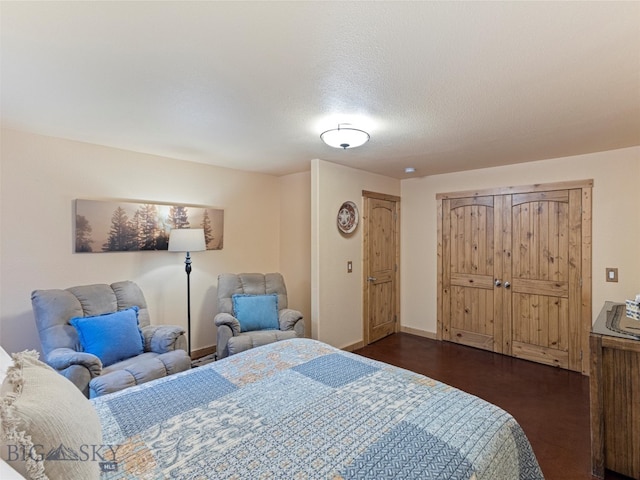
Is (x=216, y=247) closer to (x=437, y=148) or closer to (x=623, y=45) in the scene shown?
(x=437, y=148)

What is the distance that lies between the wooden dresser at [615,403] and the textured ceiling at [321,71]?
60.9 inches

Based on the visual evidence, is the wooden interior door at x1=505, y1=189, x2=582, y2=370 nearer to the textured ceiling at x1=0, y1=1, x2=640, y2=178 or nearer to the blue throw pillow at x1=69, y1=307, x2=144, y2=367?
the textured ceiling at x1=0, y1=1, x2=640, y2=178

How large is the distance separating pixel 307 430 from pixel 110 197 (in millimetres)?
3036

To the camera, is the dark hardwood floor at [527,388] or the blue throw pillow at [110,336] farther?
the blue throw pillow at [110,336]

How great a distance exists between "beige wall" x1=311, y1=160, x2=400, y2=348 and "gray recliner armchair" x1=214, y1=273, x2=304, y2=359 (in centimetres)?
36

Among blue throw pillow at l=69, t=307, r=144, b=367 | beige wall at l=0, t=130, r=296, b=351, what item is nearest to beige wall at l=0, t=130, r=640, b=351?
beige wall at l=0, t=130, r=296, b=351

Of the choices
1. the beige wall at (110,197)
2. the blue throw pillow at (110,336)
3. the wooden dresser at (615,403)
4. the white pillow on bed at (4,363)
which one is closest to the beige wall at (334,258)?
the beige wall at (110,197)

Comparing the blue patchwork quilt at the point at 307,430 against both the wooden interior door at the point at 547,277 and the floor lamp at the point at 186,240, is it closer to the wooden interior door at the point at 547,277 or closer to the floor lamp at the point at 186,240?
the floor lamp at the point at 186,240

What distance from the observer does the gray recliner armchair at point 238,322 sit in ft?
9.98

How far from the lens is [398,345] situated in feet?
13.9

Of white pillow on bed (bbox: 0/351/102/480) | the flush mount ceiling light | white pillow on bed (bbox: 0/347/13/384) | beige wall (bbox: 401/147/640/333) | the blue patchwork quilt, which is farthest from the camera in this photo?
beige wall (bbox: 401/147/640/333)

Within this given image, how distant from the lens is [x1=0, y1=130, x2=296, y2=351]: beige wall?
2.66m

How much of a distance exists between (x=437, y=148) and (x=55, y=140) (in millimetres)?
3546

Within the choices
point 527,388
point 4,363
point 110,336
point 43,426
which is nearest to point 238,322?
point 110,336
